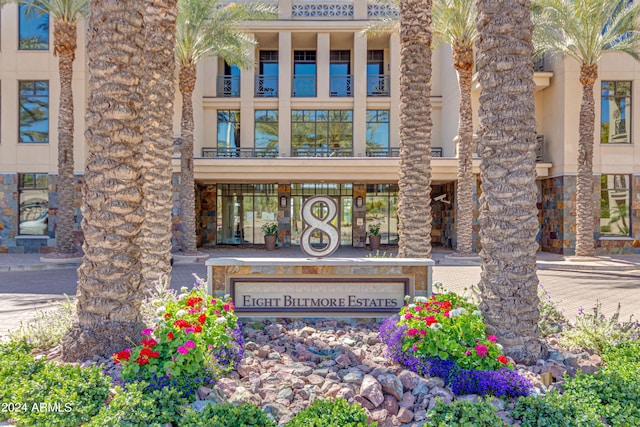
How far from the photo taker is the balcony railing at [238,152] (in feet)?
74.9

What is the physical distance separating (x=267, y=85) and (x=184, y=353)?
72.7 feet

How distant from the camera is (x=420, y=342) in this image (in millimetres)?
4086

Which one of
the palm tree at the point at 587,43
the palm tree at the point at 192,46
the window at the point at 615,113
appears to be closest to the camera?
the palm tree at the point at 587,43

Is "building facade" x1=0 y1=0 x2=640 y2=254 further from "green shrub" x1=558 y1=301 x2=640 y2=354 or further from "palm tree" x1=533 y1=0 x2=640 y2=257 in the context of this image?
"green shrub" x1=558 y1=301 x2=640 y2=354

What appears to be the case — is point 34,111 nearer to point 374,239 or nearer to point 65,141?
point 65,141

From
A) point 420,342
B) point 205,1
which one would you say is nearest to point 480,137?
point 420,342

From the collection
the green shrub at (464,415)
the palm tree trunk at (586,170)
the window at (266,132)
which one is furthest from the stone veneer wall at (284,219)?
the green shrub at (464,415)

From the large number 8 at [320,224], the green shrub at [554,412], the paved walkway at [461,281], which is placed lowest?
the paved walkway at [461,281]

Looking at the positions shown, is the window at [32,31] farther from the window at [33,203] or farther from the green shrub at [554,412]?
the green shrub at [554,412]

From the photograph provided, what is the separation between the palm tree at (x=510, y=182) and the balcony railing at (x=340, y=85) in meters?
19.5

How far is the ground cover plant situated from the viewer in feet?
11.6

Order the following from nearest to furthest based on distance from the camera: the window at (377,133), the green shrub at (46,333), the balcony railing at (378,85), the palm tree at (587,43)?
the green shrub at (46,333) → the palm tree at (587,43) → the window at (377,133) → the balcony railing at (378,85)

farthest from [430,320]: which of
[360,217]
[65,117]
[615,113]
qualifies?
[615,113]

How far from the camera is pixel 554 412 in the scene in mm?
3207
